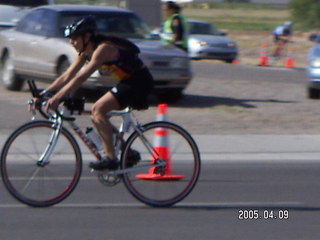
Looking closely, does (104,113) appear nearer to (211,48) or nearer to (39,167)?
(39,167)

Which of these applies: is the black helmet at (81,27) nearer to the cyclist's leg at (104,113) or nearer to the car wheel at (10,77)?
the cyclist's leg at (104,113)

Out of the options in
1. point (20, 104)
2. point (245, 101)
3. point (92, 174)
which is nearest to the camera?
point (92, 174)

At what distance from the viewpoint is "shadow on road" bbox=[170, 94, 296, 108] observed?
52.9 feet

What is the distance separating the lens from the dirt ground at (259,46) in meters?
33.5

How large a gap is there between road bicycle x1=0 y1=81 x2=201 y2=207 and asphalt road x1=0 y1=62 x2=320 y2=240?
0.17 m

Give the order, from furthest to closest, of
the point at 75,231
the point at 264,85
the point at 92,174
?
the point at 264,85, the point at 92,174, the point at 75,231

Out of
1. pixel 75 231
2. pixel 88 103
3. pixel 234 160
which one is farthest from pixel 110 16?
pixel 75 231

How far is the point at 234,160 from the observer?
36.7 ft

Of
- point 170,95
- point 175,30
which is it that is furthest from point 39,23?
point 170,95

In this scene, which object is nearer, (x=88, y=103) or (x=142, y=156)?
(x=142, y=156)

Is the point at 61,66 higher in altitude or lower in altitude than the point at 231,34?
higher

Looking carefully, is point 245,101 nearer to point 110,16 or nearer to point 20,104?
point 110,16

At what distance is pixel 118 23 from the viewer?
1589cm

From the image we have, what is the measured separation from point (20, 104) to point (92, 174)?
5900 millimetres
